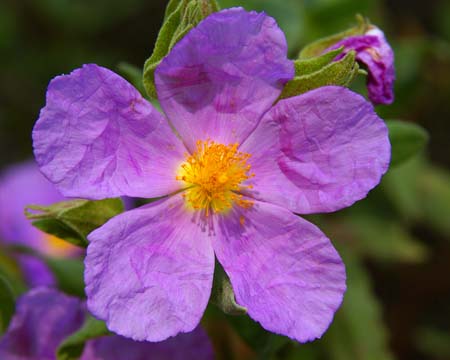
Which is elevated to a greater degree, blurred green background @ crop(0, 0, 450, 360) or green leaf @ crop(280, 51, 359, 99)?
green leaf @ crop(280, 51, 359, 99)

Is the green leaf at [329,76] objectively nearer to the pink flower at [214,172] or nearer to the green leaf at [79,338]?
the pink flower at [214,172]

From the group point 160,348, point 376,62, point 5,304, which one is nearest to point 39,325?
point 5,304

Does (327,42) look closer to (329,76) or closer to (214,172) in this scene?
(329,76)

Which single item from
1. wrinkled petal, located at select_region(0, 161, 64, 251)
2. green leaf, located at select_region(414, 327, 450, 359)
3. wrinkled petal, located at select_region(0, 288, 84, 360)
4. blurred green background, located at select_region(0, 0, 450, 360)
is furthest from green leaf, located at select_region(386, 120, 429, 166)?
wrinkled petal, located at select_region(0, 161, 64, 251)

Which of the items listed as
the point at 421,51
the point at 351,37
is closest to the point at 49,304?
the point at 351,37

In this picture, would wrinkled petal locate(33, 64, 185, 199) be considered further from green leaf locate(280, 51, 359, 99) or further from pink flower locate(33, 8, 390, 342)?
green leaf locate(280, 51, 359, 99)

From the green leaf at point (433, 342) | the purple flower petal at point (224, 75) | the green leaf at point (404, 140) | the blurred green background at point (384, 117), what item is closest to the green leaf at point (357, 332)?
the blurred green background at point (384, 117)
